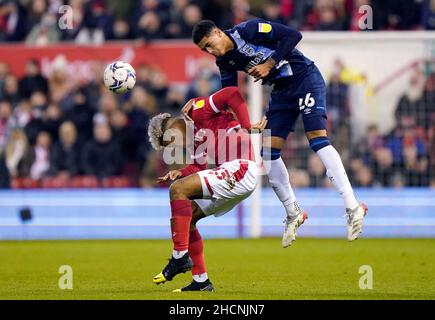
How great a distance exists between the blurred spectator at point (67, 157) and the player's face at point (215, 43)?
31.2 feet

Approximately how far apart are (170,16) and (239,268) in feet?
31.7

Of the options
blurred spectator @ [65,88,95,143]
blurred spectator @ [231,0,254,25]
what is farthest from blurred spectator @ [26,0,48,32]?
blurred spectator @ [231,0,254,25]

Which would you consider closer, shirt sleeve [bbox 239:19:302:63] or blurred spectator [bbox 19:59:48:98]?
shirt sleeve [bbox 239:19:302:63]

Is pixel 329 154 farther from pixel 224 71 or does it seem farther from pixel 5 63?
pixel 5 63

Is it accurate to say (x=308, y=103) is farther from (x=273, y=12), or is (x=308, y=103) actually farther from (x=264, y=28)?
(x=273, y=12)

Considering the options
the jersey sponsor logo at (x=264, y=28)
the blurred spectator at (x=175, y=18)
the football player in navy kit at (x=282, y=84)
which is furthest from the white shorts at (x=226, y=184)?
the blurred spectator at (x=175, y=18)

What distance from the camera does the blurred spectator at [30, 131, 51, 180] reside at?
2044 cm

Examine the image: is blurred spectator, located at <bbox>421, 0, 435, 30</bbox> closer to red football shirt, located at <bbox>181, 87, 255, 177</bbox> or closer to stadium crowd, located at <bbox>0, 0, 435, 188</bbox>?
stadium crowd, located at <bbox>0, 0, 435, 188</bbox>

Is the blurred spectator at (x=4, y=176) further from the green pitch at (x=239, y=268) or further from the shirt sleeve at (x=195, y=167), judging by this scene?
the shirt sleeve at (x=195, y=167)

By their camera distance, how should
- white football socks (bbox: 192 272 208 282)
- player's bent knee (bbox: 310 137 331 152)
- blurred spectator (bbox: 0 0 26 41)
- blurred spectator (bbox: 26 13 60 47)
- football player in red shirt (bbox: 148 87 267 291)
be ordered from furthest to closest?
blurred spectator (bbox: 0 0 26 41), blurred spectator (bbox: 26 13 60 47), player's bent knee (bbox: 310 137 331 152), white football socks (bbox: 192 272 208 282), football player in red shirt (bbox: 148 87 267 291)

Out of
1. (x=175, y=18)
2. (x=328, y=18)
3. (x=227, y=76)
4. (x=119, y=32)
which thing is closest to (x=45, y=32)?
(x=119, y=32)

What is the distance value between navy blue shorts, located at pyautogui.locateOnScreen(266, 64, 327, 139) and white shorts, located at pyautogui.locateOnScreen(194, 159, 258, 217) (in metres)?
1.23

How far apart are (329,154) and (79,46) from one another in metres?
10.3

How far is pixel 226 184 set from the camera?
35.2ft
